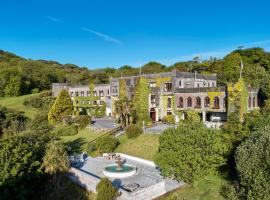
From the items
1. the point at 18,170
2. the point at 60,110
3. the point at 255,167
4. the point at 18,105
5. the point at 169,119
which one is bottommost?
the point at 18,170

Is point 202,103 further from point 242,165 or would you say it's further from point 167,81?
point 242,165

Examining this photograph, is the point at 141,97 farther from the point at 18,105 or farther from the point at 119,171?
the point at 18,105

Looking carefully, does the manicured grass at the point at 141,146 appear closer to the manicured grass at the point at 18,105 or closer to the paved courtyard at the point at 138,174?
the paved courtyard at the point at 138,174

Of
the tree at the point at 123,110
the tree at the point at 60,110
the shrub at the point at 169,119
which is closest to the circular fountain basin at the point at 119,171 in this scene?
the tree at the point at 123,110

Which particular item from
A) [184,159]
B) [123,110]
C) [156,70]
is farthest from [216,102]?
[156,70]

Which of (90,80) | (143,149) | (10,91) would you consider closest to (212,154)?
(143,149)

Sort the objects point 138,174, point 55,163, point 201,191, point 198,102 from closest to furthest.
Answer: point 201,191
point 55,163
point 138,174
point 198,102
